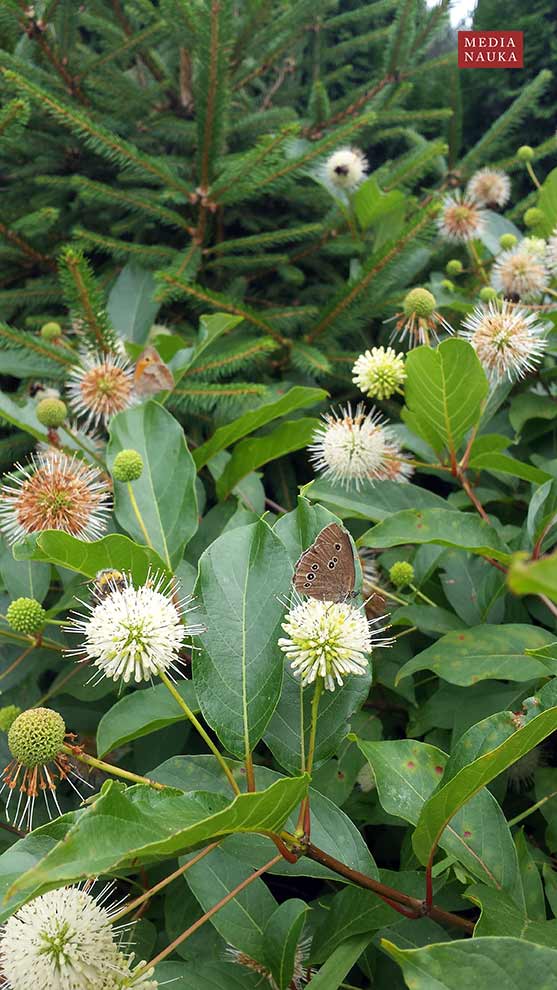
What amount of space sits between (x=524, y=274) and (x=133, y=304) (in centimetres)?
110

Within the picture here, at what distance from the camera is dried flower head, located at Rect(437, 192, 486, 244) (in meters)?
2.26

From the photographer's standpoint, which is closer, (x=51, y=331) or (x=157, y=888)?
(x=157, y=888)

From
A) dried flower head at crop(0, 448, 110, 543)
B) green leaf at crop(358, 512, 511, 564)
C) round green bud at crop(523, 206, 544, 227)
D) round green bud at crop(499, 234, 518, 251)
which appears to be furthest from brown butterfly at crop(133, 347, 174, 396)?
round green bud at crop(523, 206, 544, 227)

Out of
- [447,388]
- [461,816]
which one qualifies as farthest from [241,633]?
[447,388]

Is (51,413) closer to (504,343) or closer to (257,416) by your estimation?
(257,416)

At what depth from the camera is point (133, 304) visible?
2.13m

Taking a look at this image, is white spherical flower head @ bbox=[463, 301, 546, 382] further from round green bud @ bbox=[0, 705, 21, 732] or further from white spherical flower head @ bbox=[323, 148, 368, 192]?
round green bud @ bbox=[0, 705, 21, 732]

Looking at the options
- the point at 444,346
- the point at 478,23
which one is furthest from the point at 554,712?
the point at 478,23

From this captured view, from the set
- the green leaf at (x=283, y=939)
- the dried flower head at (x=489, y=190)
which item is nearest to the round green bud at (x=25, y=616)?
the green leaf at (x=283, y=939)

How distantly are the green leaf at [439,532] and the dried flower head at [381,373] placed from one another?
311 millimetres

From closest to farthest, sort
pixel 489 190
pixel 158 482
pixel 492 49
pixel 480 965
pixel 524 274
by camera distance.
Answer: pixel 480 965, pixel 158 482, pixel 524 274, pixel 489 190, pixel 492 49

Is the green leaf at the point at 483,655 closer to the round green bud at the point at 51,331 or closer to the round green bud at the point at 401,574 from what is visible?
the round green bud at the point at 401,574

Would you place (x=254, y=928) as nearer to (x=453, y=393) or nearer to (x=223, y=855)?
(x=223, y=855)

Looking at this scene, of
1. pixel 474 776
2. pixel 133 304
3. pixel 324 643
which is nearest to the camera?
pixel 474 776
